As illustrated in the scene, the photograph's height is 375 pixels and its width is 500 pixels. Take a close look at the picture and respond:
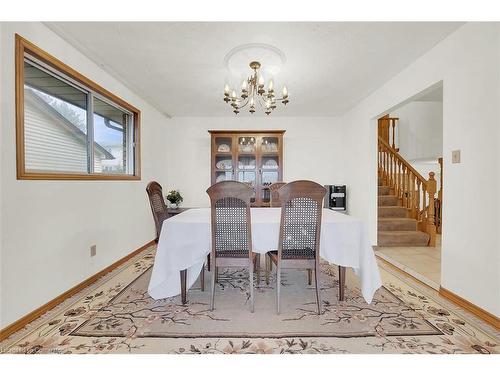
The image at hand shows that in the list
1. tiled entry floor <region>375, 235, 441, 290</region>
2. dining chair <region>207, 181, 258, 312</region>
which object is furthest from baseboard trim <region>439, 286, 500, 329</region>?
dining chair <region>207, 181, 258, 312</region>

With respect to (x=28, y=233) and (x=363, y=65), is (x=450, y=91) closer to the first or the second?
(x=363, y=65)

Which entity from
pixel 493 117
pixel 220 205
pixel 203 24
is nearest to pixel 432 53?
pixel 493 117

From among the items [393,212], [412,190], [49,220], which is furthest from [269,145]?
[49,220]

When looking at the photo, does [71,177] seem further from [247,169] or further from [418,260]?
[418,260]

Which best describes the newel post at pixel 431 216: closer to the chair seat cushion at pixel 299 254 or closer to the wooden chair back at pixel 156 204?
the chair seat cushion at pixel 299 254

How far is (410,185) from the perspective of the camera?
4.07m

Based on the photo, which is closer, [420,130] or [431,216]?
[431,216]

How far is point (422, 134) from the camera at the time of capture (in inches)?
199

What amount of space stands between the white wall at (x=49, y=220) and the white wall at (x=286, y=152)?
4.74 feet

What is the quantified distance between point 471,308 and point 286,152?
335 cm

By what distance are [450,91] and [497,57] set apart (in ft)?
1.37

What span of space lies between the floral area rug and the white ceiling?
7.48ft

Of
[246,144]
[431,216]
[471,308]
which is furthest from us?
[246,144]

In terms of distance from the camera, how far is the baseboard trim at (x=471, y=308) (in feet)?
5.61
